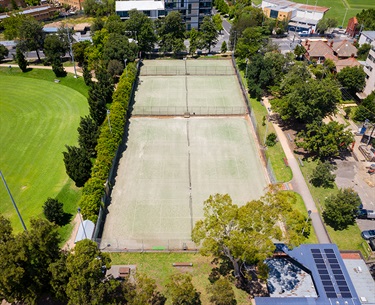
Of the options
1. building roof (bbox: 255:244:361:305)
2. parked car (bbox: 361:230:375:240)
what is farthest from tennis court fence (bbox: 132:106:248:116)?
building roof (bbox: 255:244:361:305)

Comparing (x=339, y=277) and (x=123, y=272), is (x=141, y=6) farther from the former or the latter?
(x=339, y=277)

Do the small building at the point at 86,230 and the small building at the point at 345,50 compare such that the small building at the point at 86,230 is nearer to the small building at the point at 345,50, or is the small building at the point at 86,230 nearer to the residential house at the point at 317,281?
the residential house at the point at 317,281

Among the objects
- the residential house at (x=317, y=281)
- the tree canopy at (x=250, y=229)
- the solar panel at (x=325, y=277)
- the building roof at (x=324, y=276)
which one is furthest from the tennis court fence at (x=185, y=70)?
the solar panel at (x=325, y=277)

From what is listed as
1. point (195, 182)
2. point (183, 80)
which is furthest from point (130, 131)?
point (183, 80)

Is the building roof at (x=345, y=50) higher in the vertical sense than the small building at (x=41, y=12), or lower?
higher

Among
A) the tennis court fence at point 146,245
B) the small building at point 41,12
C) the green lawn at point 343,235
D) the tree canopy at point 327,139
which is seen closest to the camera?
the tennis court fence at point 146,245

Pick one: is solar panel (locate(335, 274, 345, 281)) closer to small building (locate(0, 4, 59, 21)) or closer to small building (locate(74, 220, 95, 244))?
small building (locate(74, 220, 95, 244))
